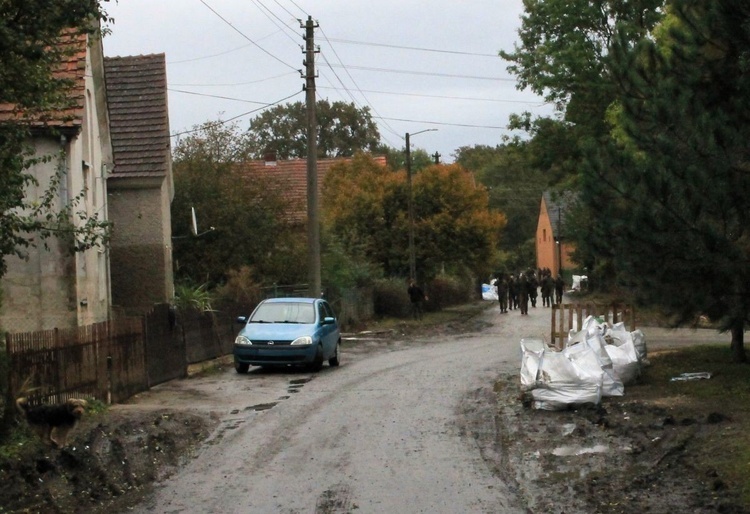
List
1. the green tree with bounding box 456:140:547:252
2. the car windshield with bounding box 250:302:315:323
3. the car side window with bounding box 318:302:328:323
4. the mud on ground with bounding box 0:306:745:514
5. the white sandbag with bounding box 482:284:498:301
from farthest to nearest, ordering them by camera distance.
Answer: the green tree with bounding box 456:140:547:252 → the white sandbag with bounding box 482:284:498:301 → the car side window with bounding box 318:302:328:323 → the car windshield with bounding box 250:302:315:323 → the mud on ground with bounding box 0:306:745:514

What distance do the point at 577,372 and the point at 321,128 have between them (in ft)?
227

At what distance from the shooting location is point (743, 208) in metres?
13.0

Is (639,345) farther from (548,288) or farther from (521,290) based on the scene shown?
(548,288)

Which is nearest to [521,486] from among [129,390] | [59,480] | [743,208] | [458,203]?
[59,480]

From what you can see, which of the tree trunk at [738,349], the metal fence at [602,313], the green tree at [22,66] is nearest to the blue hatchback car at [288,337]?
the metal fence at [602,313]

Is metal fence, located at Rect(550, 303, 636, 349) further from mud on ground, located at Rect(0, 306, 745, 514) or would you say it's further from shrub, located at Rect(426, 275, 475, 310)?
shrub, located at Rect(426, 275, 475, 310)

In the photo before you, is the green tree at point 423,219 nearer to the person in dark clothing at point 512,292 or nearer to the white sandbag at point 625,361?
the person in dark clothing at point 512,292

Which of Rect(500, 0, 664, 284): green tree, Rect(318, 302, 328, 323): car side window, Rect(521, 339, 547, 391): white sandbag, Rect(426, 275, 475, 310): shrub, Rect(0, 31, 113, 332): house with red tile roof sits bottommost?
Rect(426, 275, 475, 310): shrub

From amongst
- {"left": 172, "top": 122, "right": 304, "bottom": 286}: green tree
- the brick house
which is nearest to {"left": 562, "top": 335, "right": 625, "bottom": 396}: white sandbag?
{"left": 172, "top": 122, "right": 304, "bottom": 286}: green tree

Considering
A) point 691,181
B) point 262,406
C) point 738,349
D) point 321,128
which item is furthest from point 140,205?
point 321,128

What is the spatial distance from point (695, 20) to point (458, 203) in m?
32.9

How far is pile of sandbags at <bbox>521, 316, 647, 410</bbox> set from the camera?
48.1 ft

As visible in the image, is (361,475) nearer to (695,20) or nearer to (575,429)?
(575,429)

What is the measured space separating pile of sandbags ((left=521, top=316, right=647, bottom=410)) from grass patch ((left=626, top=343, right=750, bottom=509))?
36 cm
